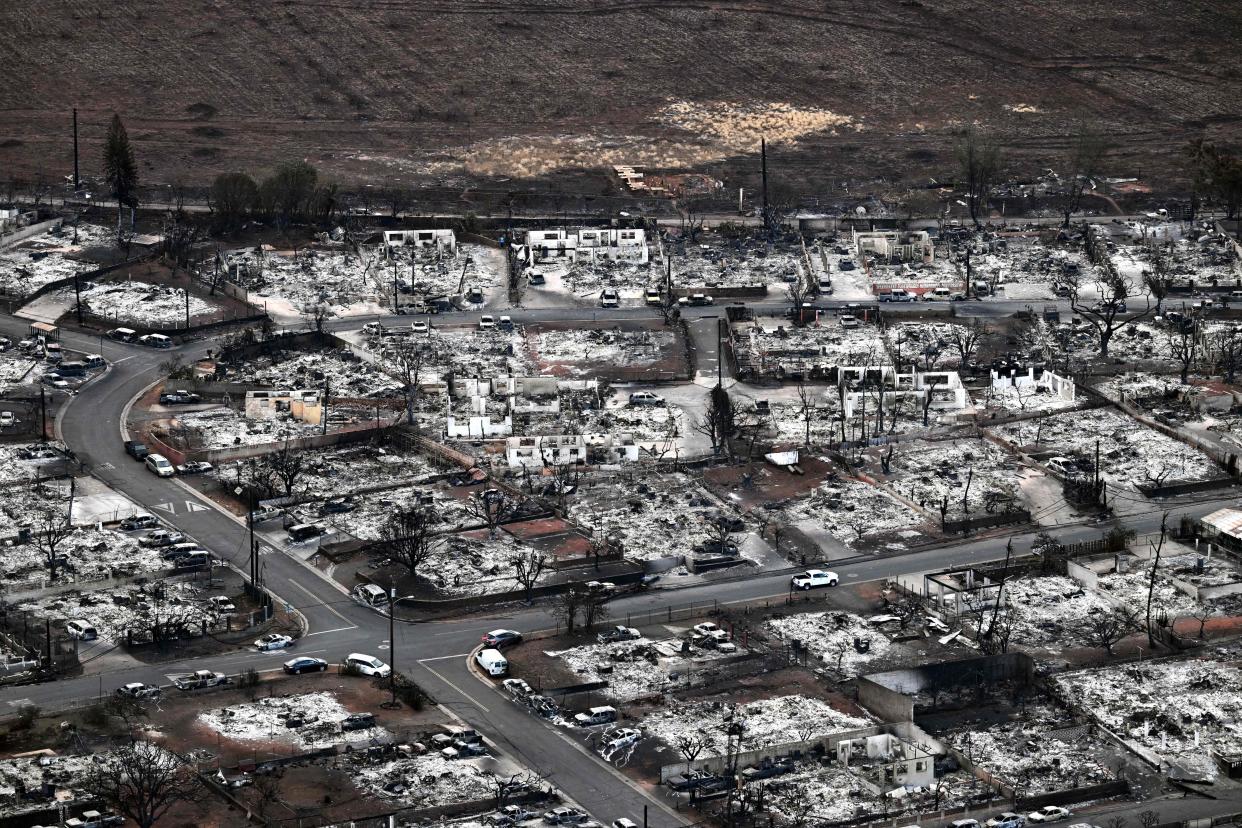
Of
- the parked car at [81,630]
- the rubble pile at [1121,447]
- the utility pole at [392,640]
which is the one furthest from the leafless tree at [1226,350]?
the parked car at [81,630]

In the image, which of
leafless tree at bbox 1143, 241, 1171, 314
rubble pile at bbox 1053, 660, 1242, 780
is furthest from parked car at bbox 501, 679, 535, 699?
leafless tree at bbox 1143, 241, 1171, 314

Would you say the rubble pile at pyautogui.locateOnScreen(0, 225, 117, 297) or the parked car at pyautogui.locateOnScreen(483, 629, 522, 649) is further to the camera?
the rubble pile at pyautogui.locateOnScreen(0, 225, 117, 297)

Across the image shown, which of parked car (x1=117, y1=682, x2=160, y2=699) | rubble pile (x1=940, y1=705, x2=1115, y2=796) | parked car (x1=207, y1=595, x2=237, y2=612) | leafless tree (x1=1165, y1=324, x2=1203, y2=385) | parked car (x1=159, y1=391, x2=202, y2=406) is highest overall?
leafless tree (x1=1165, y1=324, x2=1203, y2=385)

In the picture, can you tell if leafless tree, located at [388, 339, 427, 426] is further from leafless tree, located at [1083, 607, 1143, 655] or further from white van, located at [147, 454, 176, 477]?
leafless tree, located at [1083, 607, 1143, 655]

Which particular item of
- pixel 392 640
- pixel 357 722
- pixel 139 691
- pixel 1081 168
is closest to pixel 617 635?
pixel 392 640

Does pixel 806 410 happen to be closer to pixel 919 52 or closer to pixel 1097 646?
pixel 1097 646

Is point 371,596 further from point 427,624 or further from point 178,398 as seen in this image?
point 178,398

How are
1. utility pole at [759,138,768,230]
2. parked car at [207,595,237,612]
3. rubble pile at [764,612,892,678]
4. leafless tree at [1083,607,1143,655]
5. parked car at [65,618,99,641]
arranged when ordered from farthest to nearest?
utility pole at [759,138,768,230]
parked car at [207,595,237,612]
leafless tree at [1083,607,1143,655]
parked car at [65,618,99,641]
rubble pile at [764,612,892,678]
